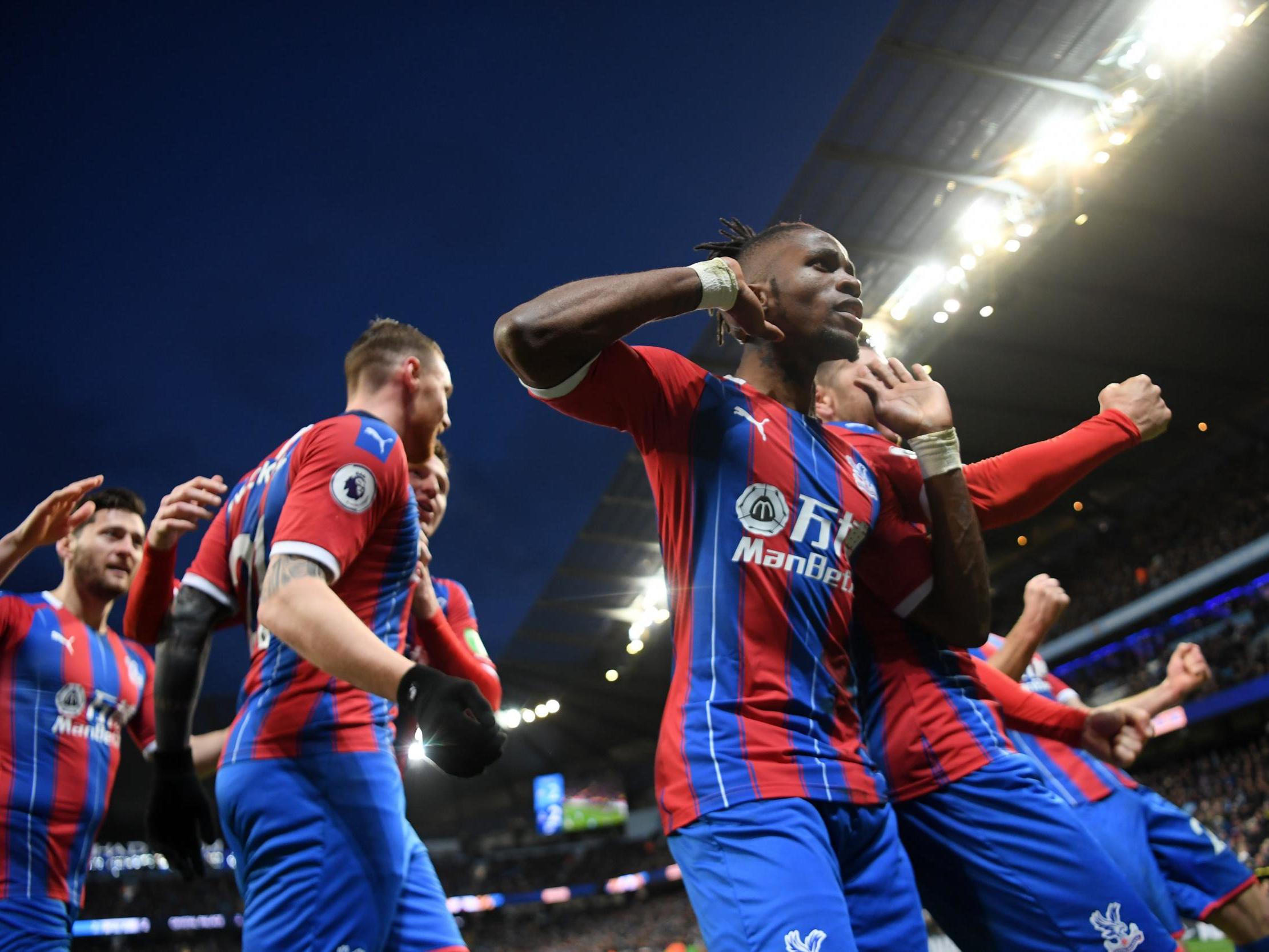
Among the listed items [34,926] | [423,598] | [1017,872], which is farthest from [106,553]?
[1017,872]

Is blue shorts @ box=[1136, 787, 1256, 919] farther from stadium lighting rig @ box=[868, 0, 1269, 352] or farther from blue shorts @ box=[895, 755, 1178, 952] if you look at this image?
stadium lighting rig @ box=[868, 0, 1269, 352]

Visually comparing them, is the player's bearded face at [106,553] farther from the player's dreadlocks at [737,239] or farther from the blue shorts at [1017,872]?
the blue shorts at [1017,872]

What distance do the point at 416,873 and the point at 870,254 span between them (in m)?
15.4

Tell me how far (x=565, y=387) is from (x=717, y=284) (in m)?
0.43

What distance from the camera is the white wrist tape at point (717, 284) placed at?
202 centimetres

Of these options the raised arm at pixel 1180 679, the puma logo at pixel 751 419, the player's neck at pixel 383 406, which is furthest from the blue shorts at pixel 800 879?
the raised arm at pixel 1180 679

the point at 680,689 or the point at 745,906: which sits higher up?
the point at 680,689

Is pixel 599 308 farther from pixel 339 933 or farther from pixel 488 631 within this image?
pixel 488 631

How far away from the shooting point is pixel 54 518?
330 centimetres

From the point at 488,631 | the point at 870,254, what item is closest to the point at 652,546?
the point at 870,254

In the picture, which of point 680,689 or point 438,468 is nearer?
point 680,689

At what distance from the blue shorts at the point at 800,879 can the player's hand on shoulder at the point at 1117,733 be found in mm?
1209

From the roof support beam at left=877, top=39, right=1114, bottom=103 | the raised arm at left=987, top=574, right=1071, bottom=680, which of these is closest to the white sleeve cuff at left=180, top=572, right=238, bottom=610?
the raised arm at left=987, top=574, right=1071, bottom=680

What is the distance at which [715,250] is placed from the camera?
2736 mm
